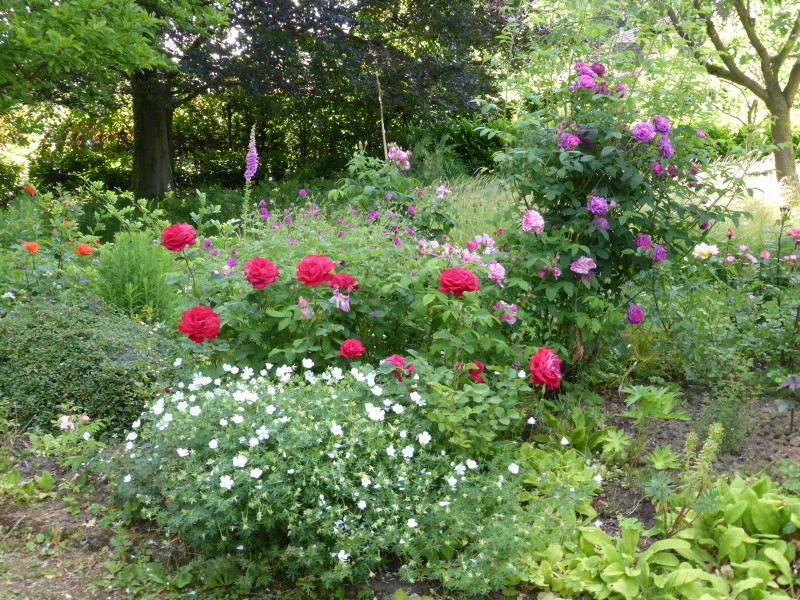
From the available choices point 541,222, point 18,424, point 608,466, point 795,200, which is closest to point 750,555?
point 608,466

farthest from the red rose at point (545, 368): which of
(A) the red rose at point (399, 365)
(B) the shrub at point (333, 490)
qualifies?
(A) the red rose at point (399, 365)

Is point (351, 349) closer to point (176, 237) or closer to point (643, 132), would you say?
point (176, 237)

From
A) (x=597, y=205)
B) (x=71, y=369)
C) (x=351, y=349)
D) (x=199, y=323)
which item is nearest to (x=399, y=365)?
(x=351, y=349)

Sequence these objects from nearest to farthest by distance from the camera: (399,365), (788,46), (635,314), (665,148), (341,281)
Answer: (399,365)
(341,281)
(665,148)
(635,314)
(788,46)

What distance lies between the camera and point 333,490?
2338 mm

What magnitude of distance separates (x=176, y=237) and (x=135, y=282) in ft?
6.25

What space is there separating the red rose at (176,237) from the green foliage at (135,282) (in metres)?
1.67

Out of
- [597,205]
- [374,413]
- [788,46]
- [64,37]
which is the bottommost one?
[374,413]

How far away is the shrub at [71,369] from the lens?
3369mm

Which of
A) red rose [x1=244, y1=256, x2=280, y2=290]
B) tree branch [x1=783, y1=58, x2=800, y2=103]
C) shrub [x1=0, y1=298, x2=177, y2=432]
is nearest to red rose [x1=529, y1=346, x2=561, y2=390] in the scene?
red rose [x1=244, y1=256, x2=280, y2=290]

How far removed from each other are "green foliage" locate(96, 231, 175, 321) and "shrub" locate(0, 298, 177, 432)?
2.63ft

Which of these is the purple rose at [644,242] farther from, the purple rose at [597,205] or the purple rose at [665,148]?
the purple rose at [665,148]

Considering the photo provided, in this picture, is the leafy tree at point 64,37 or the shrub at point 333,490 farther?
the leafy tree at point 64,37

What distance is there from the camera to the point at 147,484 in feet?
8.59
